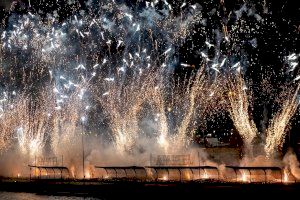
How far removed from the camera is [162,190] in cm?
2436

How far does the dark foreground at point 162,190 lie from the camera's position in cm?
2206

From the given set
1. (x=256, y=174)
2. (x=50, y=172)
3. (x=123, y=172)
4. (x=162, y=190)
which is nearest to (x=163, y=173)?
(x=123, y=172)

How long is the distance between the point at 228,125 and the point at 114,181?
2651cm

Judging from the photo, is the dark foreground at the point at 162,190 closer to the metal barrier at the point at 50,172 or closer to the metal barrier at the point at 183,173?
the metal barrier at the point at 183,173

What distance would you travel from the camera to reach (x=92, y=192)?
26188 mm

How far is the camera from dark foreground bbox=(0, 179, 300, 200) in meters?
22.1

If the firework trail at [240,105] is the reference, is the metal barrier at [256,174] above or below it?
below

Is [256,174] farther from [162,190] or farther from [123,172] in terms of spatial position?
[123,172]

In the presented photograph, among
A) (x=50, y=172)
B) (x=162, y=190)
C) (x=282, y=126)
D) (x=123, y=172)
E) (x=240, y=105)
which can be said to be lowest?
(x=162, y=190)

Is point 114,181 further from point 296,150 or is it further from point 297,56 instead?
point 297,56

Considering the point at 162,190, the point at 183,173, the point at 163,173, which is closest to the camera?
the point at 162,190

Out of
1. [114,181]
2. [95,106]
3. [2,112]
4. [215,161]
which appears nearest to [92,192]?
[114,181]

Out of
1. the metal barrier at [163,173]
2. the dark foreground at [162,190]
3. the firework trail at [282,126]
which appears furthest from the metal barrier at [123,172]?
the firework trail at [282,126]

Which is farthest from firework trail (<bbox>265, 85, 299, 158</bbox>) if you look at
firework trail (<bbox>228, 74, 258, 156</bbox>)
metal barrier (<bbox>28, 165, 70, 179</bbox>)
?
metal barrier (<bbox>28, 165, 70, 179</bbox>)
